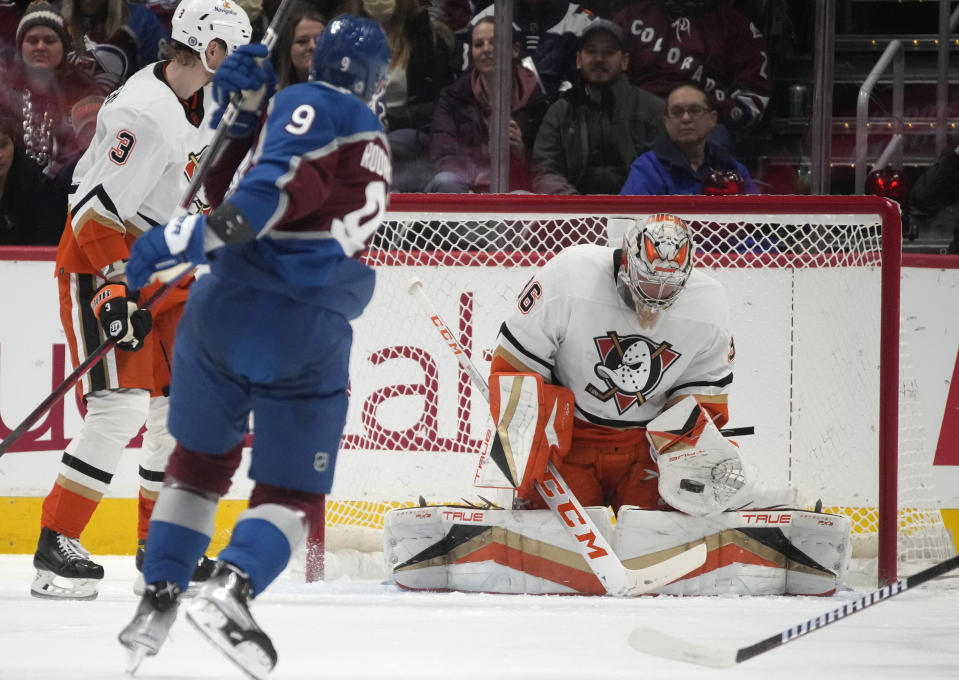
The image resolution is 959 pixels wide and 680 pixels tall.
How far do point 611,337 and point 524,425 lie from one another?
330mm

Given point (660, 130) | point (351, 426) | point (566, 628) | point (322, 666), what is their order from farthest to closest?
point (660, 130) → point (351, 426) → point (566, 628) → point (322, 666)

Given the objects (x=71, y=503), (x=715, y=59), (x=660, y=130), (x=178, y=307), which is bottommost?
(x=71, y=503)

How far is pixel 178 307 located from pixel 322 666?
3.99 ft

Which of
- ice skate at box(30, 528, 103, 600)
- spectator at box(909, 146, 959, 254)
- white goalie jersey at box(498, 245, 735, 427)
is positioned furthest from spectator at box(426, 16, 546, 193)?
ice skate at box(30, 528, 103, 600)

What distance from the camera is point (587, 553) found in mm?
3162

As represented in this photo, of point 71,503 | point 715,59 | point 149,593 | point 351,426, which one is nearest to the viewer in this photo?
point 149,593

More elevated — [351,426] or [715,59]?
[715,59]

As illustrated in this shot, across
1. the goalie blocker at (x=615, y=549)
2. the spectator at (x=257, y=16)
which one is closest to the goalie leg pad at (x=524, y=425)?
the goalie blocker at (x=615, y=549)

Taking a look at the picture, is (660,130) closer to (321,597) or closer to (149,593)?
(321,597)

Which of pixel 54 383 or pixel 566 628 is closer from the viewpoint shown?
pixel 566 628

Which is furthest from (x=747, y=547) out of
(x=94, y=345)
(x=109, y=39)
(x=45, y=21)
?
(x=45, y=21)

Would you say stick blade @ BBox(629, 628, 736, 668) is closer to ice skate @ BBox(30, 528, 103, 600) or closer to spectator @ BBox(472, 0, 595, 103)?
ice skate @ BBox(30, 528, 103, 600)

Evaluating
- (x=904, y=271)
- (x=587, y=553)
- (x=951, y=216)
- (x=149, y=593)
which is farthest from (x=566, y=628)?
(x=951, y=216)

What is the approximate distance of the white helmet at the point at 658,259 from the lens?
3156 millimetres
